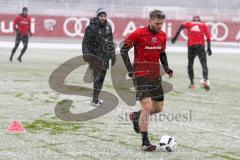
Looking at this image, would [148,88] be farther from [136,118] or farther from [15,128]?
[15,128]

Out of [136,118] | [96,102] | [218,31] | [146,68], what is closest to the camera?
[146,68]

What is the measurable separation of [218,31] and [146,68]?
30899 millimetres

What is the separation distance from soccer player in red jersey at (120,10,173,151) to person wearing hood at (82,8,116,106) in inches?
141

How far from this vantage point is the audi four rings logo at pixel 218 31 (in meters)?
38.0

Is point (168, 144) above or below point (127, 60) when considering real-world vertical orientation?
below

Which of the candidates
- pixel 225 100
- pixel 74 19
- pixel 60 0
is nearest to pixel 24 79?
pixel 225 100

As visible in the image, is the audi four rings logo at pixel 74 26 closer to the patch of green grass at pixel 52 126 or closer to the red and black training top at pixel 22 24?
the red and black training top at pixel 22 24

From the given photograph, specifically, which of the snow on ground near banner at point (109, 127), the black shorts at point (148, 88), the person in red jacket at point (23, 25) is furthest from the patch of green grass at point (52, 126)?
the person in red jacket at point (23, 25)

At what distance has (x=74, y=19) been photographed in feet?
120

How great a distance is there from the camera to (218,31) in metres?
38.2

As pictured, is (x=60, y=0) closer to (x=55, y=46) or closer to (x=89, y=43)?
(x=55, y=46)

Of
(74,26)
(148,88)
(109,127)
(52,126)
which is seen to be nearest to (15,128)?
(52,126)

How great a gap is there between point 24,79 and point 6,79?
21.5 inches

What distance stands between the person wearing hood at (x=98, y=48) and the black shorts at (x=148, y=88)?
3.59 meters
